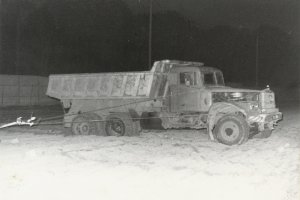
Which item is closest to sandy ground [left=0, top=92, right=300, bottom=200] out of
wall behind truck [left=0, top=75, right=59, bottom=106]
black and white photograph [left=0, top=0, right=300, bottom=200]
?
black and white photograph [left=0, top=0, right=300, bottom=200]

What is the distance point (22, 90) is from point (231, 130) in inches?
1098

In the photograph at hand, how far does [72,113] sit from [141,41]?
144ft

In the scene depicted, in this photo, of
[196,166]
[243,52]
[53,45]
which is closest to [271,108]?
[196,166]

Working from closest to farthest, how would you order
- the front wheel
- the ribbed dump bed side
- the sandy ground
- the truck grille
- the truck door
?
the sandy ground < the front wheel < the truck grille < the truck door < the ribbed dump bed side

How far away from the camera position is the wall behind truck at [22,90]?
35938 millimetres

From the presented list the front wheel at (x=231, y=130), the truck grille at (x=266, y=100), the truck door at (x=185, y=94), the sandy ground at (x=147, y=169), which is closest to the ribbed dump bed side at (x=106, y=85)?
the truck door at (x=185, y=94)

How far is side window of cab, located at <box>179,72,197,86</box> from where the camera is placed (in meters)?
14.4

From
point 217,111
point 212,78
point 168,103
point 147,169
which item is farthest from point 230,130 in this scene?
point 147,169

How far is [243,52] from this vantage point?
74.2m

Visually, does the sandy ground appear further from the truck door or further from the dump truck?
the truck door

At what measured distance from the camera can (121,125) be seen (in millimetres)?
15125

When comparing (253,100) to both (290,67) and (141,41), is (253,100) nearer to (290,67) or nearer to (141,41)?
(141,41)

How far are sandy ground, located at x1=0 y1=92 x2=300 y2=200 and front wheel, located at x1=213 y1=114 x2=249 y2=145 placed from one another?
31cm


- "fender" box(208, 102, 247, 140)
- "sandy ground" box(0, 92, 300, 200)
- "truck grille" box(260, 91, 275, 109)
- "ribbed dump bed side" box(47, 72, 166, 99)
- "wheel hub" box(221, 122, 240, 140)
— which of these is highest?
"ribbed dump bed side" box(47, 72, 166, 99)
